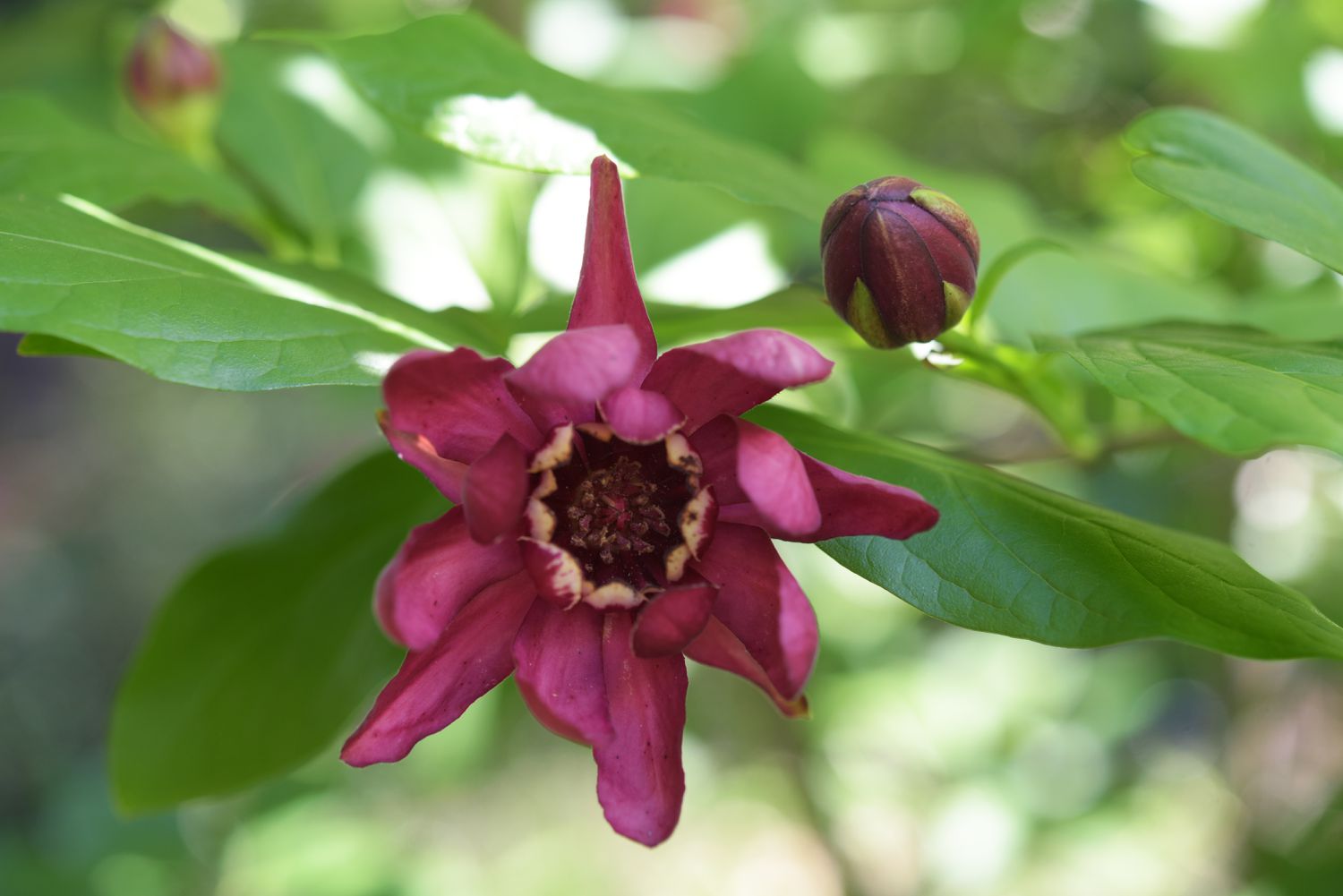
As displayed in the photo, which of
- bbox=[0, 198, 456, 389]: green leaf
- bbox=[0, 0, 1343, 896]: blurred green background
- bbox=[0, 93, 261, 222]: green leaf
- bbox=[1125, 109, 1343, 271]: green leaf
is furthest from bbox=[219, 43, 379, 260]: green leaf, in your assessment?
bbox=[1125, 109, 1343, 271]: green leaf

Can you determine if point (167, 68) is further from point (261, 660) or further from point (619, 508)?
point (619, 508)

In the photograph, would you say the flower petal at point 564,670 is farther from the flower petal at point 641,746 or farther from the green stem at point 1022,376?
the green stem at point 1022,376

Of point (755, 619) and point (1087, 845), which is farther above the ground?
point (755, 619)

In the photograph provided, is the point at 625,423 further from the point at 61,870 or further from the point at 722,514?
the point at 61,870

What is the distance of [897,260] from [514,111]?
0.38 m

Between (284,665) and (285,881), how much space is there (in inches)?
69.5

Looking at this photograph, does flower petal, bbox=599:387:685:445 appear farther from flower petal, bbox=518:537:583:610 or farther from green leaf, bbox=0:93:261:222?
green leaf, bbox=0:93:261:222

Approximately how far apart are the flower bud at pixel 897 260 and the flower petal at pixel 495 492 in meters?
0.35

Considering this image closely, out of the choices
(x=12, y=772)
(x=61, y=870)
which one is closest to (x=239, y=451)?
(x=12, y=772)

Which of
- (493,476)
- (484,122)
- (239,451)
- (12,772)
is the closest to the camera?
(493,476)

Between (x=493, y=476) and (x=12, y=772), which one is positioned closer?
(x=493, y=476)

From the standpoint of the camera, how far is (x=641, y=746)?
908 millimetres

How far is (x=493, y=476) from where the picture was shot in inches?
32.8

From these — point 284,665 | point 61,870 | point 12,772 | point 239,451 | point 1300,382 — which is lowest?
point 12,772
